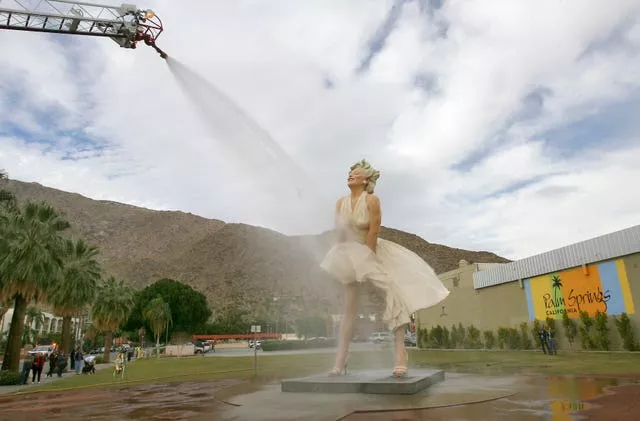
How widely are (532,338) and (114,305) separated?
3982cm

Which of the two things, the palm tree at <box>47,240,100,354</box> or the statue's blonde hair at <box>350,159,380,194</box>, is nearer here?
the statue's blonde hair at <box>350,159,380,194</box>

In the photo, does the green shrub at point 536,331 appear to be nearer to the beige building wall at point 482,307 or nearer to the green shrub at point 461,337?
the beige building wall at point 482,307

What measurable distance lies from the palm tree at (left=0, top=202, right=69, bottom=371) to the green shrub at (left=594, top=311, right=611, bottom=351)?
3226 cm

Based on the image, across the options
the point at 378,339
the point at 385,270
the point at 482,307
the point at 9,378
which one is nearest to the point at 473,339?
the point at 482,307

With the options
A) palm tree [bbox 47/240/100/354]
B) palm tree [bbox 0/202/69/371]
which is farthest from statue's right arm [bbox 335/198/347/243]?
palm tree [bbox 47/240/100/354]

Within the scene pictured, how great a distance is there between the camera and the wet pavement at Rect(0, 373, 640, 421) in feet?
23.2

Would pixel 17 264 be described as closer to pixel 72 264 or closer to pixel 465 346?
pixel 72 264

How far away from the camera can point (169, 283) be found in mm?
90375

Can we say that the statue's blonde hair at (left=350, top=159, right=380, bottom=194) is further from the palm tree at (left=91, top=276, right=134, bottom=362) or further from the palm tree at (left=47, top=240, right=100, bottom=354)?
the palm tree at (left=91, top=276, right=134, bottom=362)

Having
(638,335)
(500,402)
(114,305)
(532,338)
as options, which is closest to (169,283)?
(114,305)

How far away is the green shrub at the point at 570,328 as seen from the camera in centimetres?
2944

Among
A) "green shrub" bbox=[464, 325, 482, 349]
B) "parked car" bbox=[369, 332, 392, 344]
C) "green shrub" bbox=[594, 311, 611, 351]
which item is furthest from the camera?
"green shrub" bbox=[464, 325, 482, 349]

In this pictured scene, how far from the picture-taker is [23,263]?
25531 mm

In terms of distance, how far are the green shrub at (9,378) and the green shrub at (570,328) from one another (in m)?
32.0
